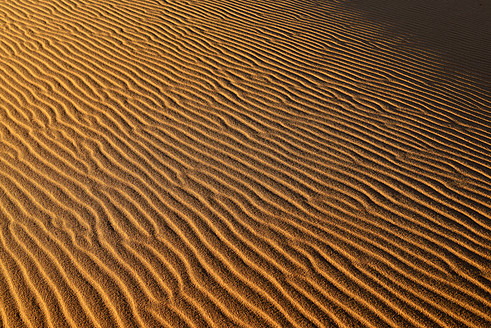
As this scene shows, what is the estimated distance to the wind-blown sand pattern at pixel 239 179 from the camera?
305 centimetres

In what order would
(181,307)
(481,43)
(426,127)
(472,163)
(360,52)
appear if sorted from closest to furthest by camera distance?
(181,307) < (472,163) < (426,127) < (360,52) < (481,43)

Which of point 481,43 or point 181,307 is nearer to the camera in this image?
point 181,307

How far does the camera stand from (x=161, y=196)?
387cm

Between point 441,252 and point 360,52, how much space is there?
418 centimetres

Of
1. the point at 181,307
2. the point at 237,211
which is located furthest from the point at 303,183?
the point at 181,307

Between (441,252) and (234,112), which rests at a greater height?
(234,112)

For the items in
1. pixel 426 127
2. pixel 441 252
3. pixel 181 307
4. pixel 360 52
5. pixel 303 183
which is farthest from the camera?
Answer: pixel 360 52

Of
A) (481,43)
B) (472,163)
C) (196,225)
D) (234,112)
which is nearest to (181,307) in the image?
(196,225)

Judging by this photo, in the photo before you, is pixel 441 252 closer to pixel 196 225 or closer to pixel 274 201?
pixel 274 201

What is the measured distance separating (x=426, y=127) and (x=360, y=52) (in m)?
2.24

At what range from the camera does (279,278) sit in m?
3.20

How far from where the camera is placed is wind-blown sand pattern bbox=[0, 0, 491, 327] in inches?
120

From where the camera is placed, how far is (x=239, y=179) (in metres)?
4.10

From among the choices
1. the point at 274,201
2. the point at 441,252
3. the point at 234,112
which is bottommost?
the point at 441,252
